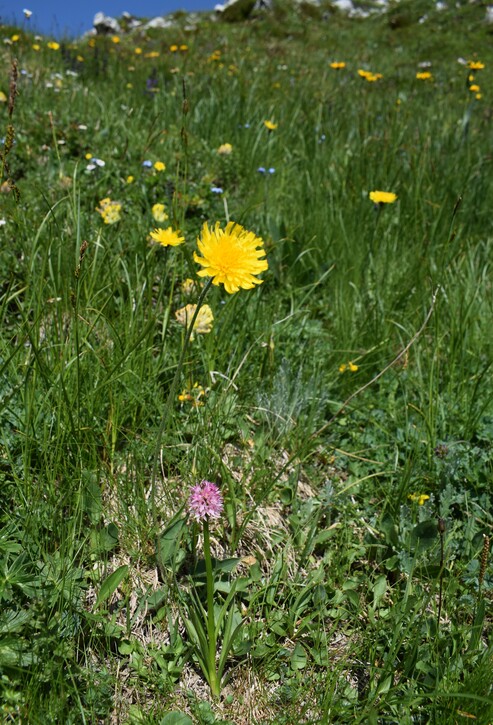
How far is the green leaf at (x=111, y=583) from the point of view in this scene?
4.30 feet

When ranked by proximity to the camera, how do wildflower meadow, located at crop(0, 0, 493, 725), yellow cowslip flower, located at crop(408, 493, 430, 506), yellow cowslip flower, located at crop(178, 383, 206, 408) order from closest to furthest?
1. wildflower meadow, located at crop(0, 0, 493, 725)
2. yellow cowslip flower, located at crop(408, 493, 430, 506)
3. yellow cowslip flower, located at crop(178, 383, 206, 408)

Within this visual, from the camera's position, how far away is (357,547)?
5.31 ft

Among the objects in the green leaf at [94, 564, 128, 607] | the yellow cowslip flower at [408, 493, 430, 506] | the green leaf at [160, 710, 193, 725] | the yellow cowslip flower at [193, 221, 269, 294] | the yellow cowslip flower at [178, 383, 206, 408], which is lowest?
the green leaf at [160, 710, 193, 725]

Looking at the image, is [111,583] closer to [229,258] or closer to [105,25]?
[229,258]

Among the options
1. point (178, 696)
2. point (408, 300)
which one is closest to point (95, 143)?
point (408, 300)

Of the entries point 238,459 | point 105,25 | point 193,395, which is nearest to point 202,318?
point 193,395

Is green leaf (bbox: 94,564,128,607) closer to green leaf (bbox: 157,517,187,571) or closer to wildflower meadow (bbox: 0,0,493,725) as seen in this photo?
wildflower meadow (bbox: 0,0,493,725)

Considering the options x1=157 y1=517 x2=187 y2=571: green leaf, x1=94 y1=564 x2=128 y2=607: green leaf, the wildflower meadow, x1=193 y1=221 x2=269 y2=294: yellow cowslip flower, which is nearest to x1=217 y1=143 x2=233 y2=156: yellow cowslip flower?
the wildflower meadow

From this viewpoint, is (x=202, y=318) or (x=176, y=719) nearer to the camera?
(x=176, y=719)

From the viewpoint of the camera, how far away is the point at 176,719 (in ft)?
3.77

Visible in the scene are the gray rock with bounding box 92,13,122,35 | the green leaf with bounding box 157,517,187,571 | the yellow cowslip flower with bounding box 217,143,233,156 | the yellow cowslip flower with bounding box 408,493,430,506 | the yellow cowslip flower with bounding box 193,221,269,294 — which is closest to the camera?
the yellow cowslip flower with bounding box 193,221,269,294

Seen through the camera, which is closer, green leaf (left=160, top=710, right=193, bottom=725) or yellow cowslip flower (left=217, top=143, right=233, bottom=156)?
green leaf (left=160, top=710, right=193, bottom=725)

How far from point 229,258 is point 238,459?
79cm

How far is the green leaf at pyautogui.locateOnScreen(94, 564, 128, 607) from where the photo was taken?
131 cm
